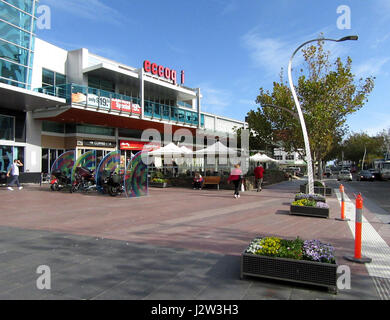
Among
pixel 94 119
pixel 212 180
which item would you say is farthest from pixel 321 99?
pixel 94 119

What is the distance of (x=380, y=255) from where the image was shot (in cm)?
532

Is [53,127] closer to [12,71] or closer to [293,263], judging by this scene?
[12,71]

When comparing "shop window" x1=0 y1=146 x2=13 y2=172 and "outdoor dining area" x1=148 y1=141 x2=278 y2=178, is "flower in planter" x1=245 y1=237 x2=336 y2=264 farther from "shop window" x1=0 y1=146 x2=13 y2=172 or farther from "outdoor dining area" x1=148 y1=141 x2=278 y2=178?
"shop window" x1=0 y1=146 x2=13 y2=172

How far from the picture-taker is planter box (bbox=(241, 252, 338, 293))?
11.9 ft

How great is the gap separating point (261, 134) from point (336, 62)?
8932 millimetres

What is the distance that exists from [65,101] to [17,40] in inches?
180

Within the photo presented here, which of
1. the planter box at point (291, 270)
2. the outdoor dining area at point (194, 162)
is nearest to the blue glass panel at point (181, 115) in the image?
the outdoor dining area at point (194, 162)

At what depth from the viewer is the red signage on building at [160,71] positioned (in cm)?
2673

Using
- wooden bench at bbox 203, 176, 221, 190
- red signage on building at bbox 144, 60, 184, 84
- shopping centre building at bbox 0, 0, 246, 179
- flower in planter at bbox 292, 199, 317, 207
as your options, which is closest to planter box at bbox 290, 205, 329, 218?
flower in planter at bbox 292, 199, 317, 207

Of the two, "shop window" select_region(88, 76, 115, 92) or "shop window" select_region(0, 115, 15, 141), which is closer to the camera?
"shop window" select_region(0, 115, 15, 141)

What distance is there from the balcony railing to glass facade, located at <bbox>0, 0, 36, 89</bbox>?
161 cm

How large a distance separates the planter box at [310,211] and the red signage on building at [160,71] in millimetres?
21041
